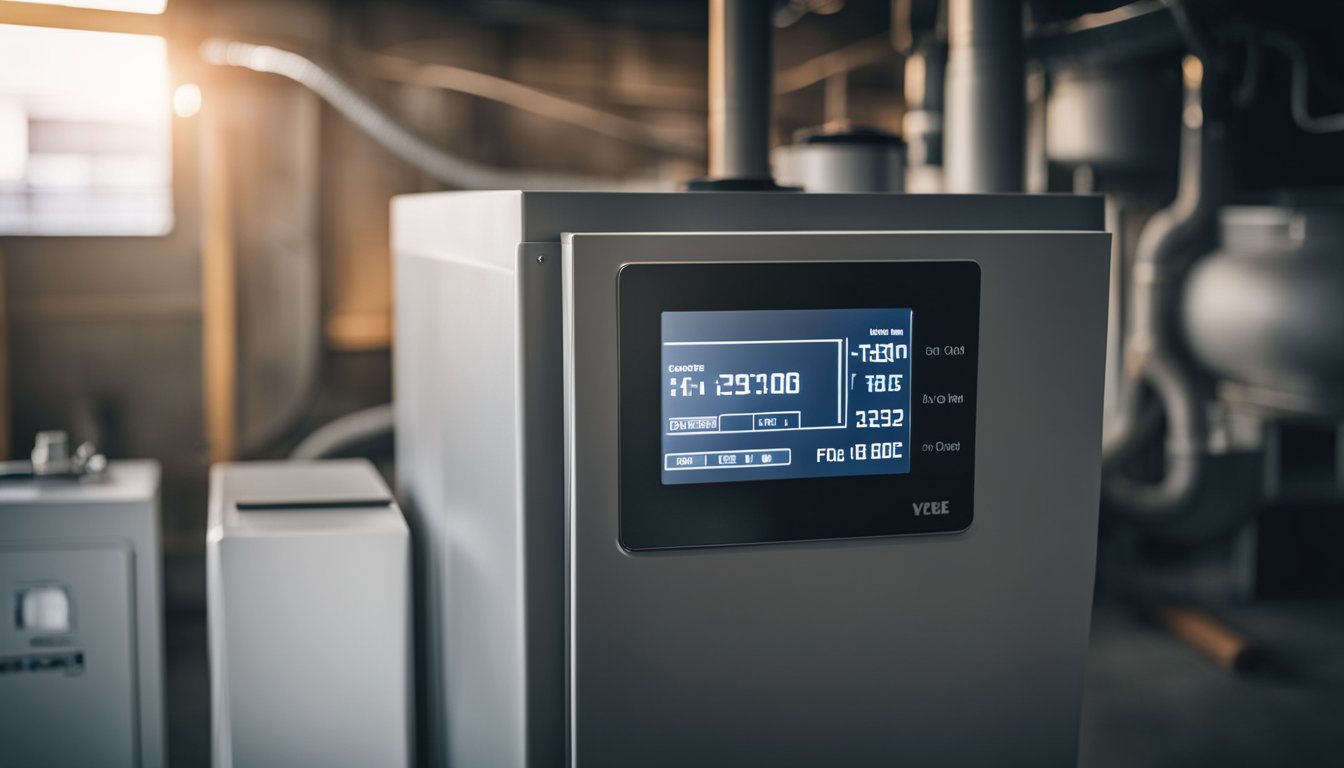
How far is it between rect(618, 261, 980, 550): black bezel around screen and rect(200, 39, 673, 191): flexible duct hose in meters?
1.67

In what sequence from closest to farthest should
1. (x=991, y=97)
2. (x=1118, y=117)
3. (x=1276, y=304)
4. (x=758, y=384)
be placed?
(x=758, y=384), (x=991, y=97), (x=1276, y=304), (x=1118, y=117)

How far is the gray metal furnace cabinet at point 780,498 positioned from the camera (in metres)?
0.73

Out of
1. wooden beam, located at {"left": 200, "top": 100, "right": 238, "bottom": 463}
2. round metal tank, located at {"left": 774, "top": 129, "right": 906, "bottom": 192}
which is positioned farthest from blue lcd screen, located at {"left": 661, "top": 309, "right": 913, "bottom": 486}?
wooden beam, located at {"left": 200, "top": 100, "right": 238, "bottom": 463}

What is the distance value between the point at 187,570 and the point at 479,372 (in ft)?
6.47

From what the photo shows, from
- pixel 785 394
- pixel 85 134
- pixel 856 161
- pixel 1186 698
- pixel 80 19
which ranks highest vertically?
pixel 80 19

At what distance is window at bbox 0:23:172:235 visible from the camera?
7.84 ft

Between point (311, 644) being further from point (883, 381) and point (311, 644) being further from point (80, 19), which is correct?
point (80, 19)

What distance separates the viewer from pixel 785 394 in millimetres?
752

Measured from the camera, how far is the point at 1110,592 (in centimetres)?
277

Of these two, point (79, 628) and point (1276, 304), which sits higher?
point (1276, 304)

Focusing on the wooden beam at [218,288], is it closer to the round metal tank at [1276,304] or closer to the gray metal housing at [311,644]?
the gray metal housing at [311,644]

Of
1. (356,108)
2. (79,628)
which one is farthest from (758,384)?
(356,108)

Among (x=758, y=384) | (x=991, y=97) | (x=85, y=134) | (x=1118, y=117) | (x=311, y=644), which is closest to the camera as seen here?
(x=758, y=384)

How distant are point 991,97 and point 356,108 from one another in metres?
1.67
